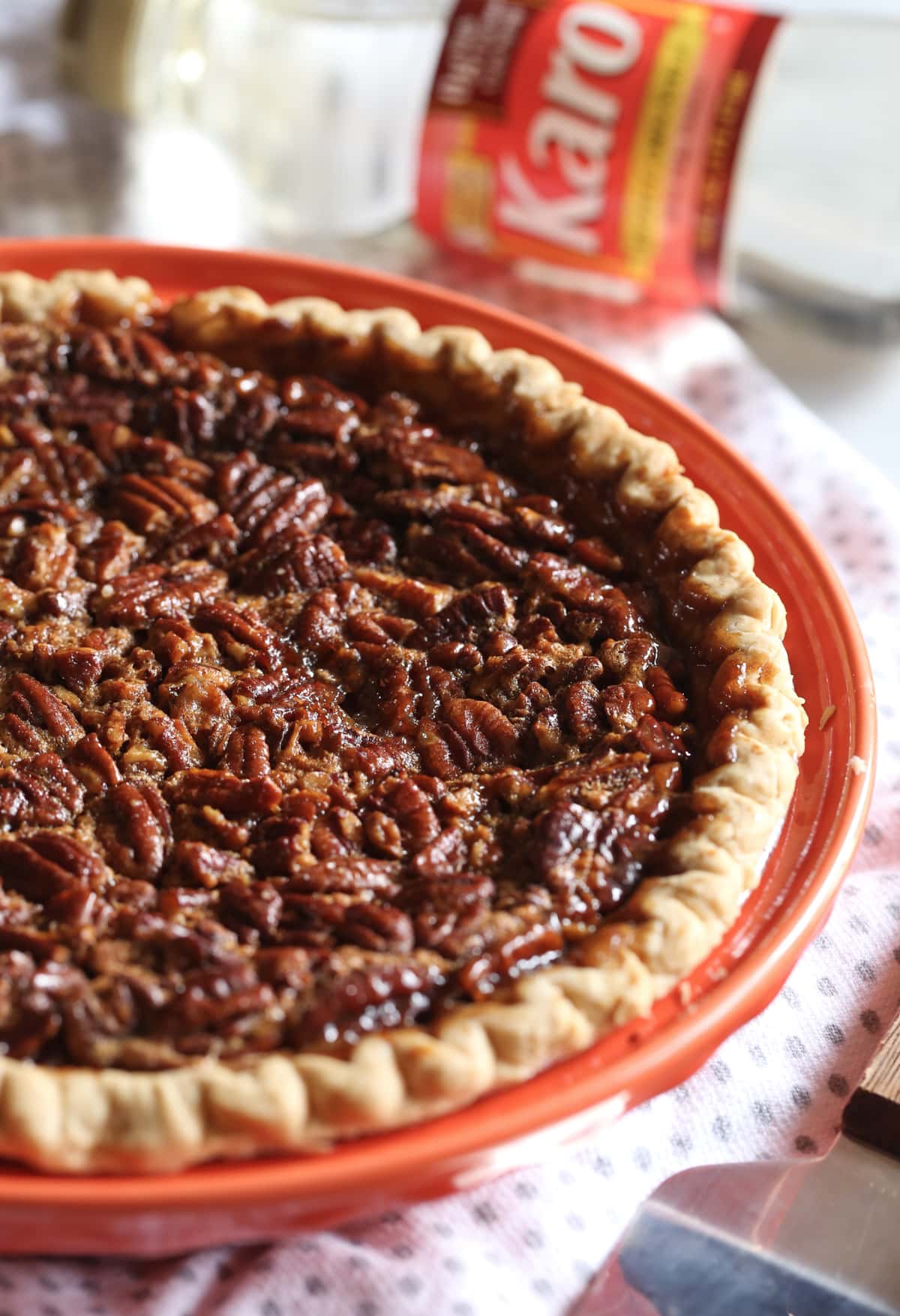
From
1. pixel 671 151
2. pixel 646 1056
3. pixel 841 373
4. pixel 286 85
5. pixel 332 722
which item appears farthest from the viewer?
pixel 841 373

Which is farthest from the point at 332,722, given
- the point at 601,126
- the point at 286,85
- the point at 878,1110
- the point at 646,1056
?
the point at 286,85

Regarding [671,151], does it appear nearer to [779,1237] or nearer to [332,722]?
[332,722]

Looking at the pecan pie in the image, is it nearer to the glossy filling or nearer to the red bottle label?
the glossy filling

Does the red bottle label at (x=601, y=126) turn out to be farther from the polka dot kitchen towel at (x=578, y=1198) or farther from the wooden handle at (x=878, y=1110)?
the wooden handle at (x=878, y=1110)

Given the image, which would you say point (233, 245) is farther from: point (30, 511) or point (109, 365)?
point (30, 511)

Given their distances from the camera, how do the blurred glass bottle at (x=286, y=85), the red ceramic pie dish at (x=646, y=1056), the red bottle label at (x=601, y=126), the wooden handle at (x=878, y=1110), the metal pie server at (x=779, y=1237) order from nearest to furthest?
1. the red ceramic pie dish at (x=646, y=1056)
2. the metal pie server at (x=779, y=1237)
3. the wooden handle at (x=878, y=1110)
4. the red bottle label at (x=601, y=126)
5. the blurred glass bottle at (x=286, y=85)

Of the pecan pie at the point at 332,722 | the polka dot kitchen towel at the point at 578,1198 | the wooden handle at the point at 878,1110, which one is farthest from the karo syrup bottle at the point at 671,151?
the wooden handle at the point at 878,1110
